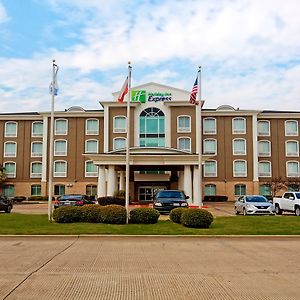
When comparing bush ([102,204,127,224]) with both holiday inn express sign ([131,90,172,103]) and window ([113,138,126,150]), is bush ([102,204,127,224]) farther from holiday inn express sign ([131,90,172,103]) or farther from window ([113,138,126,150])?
holiday inn express sign ([131,90,172,103])

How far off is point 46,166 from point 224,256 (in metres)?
55.1

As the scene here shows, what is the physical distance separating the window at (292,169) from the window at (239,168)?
631cm

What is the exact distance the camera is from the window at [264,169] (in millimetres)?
64125

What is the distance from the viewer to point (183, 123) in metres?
61.2

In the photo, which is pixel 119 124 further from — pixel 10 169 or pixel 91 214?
pixel 91 214

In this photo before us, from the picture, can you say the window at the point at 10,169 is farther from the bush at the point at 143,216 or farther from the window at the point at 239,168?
Result: the bush at the point at 143,216

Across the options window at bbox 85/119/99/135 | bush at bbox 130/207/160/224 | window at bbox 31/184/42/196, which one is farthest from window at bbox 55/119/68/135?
bush at bbox 130/207/160/224

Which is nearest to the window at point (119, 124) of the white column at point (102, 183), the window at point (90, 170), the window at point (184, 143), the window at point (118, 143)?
the window at point (118, 143)

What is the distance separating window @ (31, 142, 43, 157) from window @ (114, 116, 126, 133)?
11.9m

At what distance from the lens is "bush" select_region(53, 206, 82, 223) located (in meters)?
20.2

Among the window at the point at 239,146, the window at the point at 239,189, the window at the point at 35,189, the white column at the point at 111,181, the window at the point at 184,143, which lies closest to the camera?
the white column at the point at 111,181

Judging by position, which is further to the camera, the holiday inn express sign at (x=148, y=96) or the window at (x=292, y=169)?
the window at (x=292, y=169)

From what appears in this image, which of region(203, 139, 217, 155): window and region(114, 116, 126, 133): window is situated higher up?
region(114, 116, 126, 133): window

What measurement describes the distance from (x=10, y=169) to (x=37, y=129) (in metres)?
7.00
